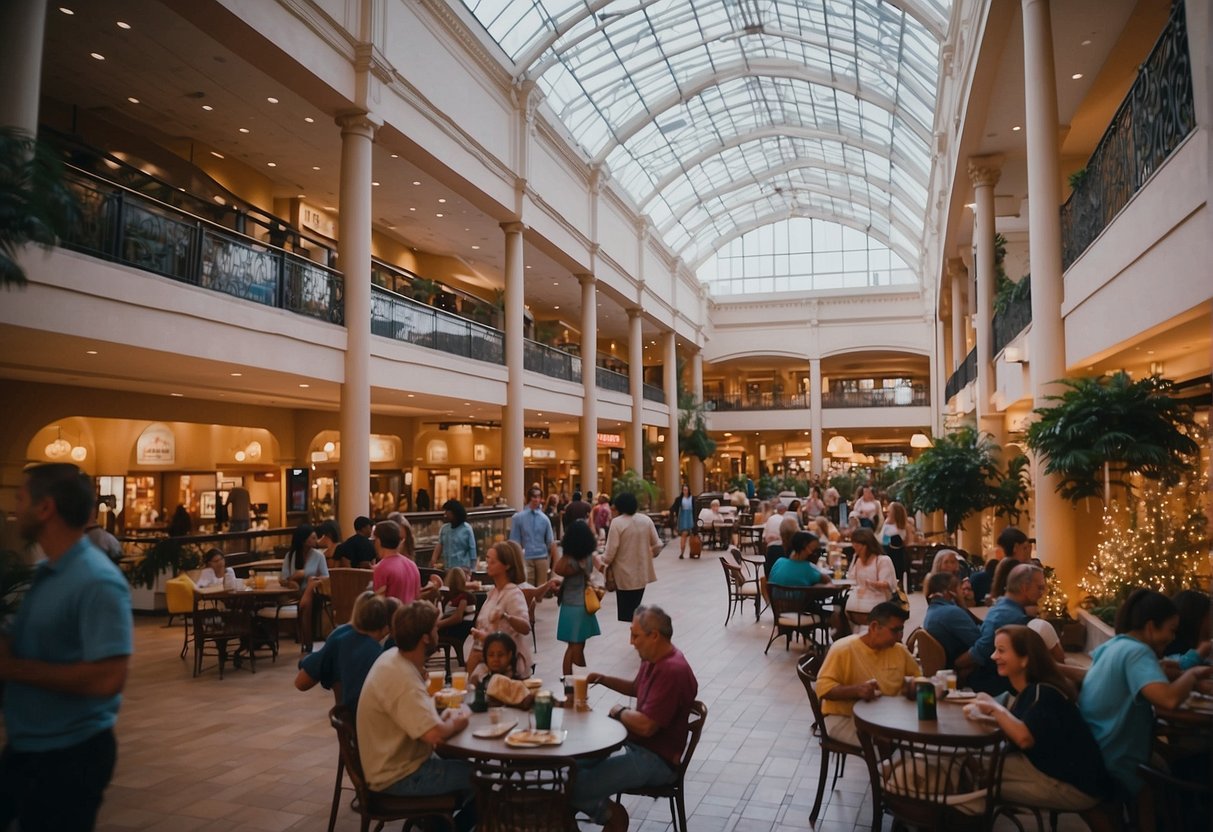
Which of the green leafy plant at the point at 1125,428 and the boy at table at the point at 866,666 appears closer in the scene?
the boy at table at the point at 866,666

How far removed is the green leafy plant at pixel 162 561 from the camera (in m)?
11.0

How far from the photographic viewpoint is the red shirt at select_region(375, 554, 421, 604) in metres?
6.62

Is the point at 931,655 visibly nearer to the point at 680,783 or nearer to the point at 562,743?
the point at 680,783

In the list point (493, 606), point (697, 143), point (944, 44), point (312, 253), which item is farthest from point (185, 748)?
point (697, 143)

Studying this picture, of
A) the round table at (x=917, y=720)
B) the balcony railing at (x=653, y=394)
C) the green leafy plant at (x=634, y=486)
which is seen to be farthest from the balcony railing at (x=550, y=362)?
the round table at (x=917, y=720)

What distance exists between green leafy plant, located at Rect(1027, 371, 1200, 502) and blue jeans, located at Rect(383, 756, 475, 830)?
5.43 metres

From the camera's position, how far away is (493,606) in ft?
18.5

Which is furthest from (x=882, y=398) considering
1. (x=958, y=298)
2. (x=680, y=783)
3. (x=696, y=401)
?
(x=680, y=783)

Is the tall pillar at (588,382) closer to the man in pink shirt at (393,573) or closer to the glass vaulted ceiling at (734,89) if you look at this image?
the glass vaulted ceiling at (734,89)

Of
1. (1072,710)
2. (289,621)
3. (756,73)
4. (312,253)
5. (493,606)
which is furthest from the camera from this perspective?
(756,73)

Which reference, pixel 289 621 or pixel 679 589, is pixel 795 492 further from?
pixel 289 621

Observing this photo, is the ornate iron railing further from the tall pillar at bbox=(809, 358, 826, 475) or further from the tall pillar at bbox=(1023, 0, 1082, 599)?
the tall pillar at bbox=(809, 358, 826, 475)

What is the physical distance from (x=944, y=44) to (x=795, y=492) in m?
17.5

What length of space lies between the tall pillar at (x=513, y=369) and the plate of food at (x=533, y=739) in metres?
12.5
